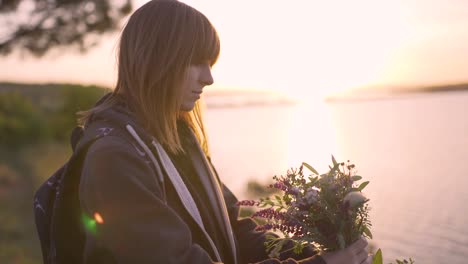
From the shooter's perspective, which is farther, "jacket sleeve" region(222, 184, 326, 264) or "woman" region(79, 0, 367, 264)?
"jacket sleeve" region(222, 184, 326, 264)

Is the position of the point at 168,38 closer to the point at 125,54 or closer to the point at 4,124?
the point at 125,54

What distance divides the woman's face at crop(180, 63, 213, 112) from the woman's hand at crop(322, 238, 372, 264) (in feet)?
2.65

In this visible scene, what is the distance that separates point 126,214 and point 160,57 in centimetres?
64

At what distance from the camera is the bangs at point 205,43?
7.38 ft

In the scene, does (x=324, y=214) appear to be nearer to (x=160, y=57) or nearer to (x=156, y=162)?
(x=156, y=162)

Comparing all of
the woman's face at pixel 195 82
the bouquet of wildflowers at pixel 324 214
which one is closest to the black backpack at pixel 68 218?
the woman's face at pixel 195 82

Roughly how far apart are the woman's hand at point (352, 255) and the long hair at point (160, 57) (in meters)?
0.74

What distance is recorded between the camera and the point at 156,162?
2.10 meters

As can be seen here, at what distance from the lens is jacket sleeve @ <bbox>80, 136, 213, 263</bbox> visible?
1.91 metres

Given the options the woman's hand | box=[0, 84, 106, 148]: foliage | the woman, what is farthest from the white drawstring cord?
box=[0, 84, 106, 148]: foliage

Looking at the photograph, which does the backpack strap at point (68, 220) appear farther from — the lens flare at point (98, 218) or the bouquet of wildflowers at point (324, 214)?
the bouquet of wildflowers at point (324, 214)

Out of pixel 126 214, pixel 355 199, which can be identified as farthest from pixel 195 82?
pixel 355 199

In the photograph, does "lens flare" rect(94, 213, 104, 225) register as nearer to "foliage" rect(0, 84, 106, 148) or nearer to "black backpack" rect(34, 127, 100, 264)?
"black backpack" rect(34, 127, 100, 264)

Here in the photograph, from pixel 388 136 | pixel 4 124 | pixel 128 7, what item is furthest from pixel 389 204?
pixel 388 136
